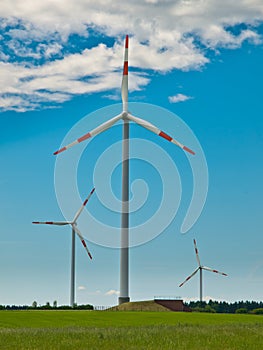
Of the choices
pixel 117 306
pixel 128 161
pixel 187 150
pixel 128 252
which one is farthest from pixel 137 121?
pixel 117 306

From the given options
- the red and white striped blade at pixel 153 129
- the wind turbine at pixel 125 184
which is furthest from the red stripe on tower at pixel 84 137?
the red and white striped blade at pixel 153 129

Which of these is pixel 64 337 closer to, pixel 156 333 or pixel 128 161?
pixel 156 333

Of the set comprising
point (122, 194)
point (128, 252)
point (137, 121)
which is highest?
point (137, 121)

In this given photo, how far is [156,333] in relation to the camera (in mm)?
37406

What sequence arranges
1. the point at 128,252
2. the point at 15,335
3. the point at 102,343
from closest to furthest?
the point at 102,343
the point at 15,335
the point at 128,252

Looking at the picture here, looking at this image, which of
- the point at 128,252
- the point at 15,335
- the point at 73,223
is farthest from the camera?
the point at 73,223

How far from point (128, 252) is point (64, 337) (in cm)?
7679

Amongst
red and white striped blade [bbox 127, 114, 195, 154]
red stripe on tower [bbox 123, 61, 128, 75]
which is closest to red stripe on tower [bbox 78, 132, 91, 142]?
red and white striped blade [bbox 127, 114, 195, 154]

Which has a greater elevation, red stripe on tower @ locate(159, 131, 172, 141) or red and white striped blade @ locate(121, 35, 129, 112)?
red and white striped blade @ locate(121, 35, 129, 112)

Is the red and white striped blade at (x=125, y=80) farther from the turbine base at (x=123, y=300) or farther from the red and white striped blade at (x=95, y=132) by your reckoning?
the turbine base at (x=123, y=300)

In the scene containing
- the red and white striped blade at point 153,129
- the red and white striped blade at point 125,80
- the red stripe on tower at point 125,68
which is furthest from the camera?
the red stripe on tower at point 125,68

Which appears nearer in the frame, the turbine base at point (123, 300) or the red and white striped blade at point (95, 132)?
the red and white striped blade at point (95, 132)

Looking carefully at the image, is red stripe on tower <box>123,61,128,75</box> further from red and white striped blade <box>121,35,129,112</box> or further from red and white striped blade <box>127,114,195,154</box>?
red and white striped blade <box>127,114,195,154</box>

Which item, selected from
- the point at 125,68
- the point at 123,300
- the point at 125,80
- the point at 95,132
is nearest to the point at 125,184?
the point at 95,132
